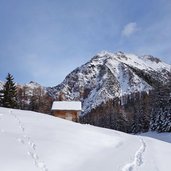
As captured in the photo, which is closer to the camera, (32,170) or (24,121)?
(32,170)

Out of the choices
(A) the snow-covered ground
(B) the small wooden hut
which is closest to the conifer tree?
(B) the small wooden hut

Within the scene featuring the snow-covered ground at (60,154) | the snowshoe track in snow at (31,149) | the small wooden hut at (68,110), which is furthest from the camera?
the small wooden hut at (68,110)

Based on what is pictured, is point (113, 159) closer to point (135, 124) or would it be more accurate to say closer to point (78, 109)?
point (78, 109)

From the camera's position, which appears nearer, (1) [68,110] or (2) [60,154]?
(2) [60,154]

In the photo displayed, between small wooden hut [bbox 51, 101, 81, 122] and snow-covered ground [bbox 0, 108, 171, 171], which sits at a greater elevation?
small wooden hut [bbox 51, 101, 81, 122]

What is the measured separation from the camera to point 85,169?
11195mm

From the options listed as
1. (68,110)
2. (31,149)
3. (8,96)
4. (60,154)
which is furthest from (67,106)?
(31,149)

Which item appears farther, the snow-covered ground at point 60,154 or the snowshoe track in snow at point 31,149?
the snow-covered ground at point 60,154

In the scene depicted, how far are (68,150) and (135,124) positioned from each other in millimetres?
69492

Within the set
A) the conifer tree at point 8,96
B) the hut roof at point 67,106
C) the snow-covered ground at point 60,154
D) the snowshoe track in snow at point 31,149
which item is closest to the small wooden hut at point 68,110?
the hut roof at point 67,106

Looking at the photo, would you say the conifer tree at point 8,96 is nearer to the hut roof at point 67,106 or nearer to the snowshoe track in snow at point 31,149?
the hut roof at point 67,106

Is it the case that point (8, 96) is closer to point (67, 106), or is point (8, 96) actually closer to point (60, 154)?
point (67, 106)

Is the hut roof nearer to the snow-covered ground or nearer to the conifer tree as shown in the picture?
the conifer tree

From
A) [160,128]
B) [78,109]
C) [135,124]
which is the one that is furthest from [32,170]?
[135,124]
